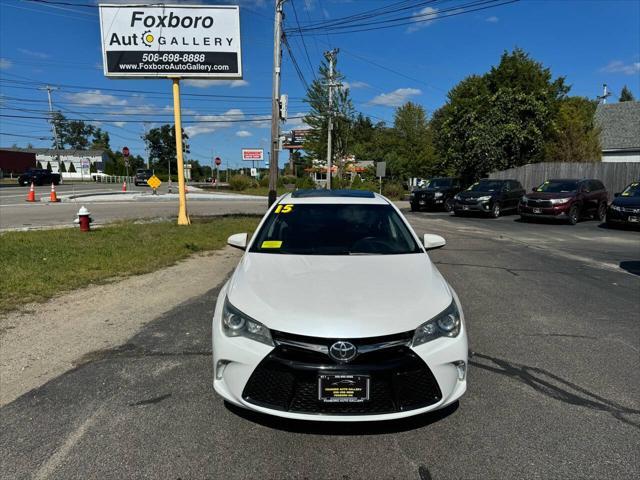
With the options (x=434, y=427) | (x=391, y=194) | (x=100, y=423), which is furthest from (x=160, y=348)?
(x=391, y=194)

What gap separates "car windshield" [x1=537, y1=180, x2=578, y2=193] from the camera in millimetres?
17219

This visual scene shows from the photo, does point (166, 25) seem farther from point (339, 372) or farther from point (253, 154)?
point (253, 154)

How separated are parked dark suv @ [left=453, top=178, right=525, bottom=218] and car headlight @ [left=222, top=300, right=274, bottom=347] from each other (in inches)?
716

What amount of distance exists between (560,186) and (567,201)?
1392mm

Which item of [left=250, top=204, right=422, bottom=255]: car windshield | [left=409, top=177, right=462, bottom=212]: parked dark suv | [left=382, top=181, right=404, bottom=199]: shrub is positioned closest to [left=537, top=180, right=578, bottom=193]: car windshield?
[left=409, top=177, right=462, bottom=212]: parked dark suv

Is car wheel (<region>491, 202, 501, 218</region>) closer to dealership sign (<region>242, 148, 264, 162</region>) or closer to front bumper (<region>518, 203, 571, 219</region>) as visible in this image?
front bumper (<region>518, 203, 571, 219</region>)

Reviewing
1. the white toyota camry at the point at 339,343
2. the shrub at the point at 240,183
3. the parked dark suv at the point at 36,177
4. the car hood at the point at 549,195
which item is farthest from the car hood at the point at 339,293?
the parked dark suv at the point at 36,177

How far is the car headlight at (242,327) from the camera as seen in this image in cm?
270

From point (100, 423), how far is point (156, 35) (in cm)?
1304

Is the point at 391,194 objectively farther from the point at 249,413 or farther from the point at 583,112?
the point at 249,413

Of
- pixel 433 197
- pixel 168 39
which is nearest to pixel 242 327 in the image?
pixel 168 39

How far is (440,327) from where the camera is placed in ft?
9.33

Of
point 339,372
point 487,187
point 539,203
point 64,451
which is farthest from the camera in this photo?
point 487,187

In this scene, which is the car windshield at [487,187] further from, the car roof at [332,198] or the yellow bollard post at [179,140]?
the car roof at [332,198]
